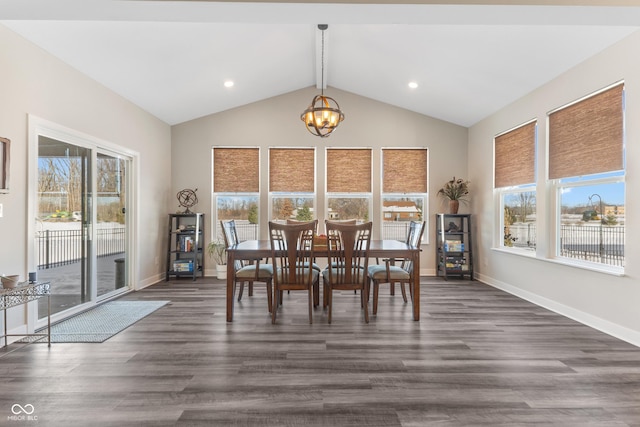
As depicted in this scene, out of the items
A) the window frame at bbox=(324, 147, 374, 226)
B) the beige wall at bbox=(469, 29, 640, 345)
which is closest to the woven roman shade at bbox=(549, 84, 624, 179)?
the beige wall at bbox=(469, 29, 640, 345)

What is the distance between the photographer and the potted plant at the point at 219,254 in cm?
→ 599

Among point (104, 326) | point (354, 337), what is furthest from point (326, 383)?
point (104, 326)

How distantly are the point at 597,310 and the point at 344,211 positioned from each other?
3817 mm

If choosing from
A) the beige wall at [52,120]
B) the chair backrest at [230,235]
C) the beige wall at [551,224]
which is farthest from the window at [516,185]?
the beige wall at [52,120]

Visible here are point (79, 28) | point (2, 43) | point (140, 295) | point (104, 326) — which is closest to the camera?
point (2, 43)

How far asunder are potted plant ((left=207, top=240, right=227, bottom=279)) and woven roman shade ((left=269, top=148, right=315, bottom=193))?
1.33m

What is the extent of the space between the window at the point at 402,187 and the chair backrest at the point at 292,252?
3044 mm

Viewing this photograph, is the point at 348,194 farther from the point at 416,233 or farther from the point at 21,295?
the point at 21,295

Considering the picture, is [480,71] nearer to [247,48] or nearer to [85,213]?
[247,48]

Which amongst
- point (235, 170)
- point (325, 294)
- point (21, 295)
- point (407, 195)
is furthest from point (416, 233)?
point (21, 295)

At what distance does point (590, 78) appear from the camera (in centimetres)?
355

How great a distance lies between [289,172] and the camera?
6250 mm

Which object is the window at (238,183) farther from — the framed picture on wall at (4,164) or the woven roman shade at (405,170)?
the framed picture on wall at (4,164)

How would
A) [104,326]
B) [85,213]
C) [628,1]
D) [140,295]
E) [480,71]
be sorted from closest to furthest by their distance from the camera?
1. [628,1]
2. [104,326]
3. [85,213]
4. [480,71]
5. [140,295]
